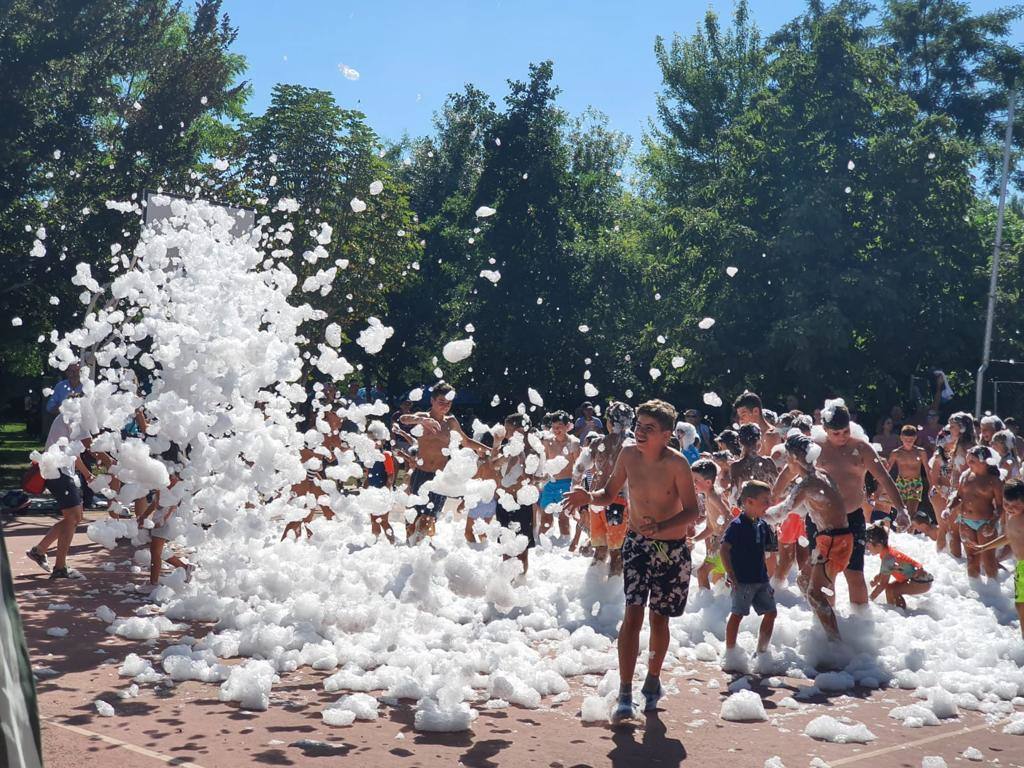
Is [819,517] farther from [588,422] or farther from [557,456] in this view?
[588,422]

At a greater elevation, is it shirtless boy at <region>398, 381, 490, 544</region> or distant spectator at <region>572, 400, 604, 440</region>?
distant spectator at <region>572, 400, 604, 440</region>

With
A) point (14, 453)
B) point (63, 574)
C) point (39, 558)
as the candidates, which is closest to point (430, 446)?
point (63, 574)

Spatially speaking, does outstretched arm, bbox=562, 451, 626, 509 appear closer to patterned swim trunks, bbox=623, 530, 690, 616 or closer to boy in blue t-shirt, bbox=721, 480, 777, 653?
patterned swim trunks, bbox=623, 530, 690, 616

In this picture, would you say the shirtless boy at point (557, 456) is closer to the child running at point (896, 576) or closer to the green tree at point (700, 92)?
the child running at point (896, 576)

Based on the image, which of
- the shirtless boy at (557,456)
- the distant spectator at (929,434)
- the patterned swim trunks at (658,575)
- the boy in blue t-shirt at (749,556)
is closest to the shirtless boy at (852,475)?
the boy in blue t-shirt at (749,556)

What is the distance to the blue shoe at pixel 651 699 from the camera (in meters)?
6.71

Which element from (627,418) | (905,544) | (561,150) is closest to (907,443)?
(905,544)

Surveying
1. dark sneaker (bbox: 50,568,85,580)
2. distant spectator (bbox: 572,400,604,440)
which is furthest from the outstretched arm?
distant spectator (bbox: 572,400,604,440)

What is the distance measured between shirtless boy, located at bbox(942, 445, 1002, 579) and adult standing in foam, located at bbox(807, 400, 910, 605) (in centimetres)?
189

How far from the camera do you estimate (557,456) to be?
13695 mm

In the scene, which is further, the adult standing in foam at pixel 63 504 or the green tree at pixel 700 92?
the green tree at pixel 700 92

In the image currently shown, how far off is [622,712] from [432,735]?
1.11m

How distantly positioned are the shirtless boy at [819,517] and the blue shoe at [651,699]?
1.95 meters

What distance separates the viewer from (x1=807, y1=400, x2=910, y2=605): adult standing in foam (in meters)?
8.98
